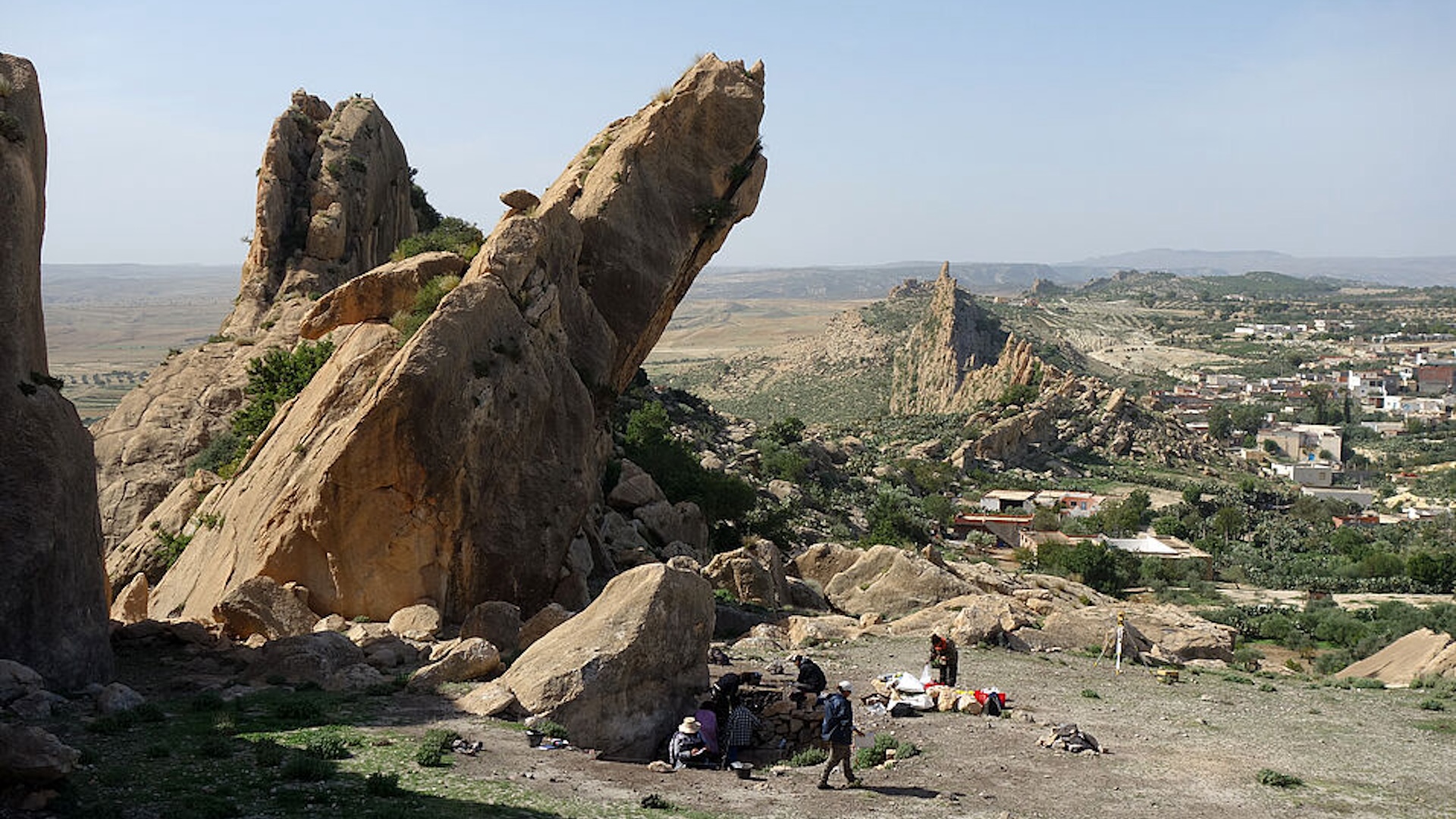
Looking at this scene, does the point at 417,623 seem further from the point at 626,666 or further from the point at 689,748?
the point at 689,748

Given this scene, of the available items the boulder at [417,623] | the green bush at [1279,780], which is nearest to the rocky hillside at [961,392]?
the boulder at [417,623]

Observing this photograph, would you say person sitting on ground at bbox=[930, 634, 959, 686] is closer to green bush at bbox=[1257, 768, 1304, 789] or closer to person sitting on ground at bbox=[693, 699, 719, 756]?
person sitting on ground at bbox=[693, 699, 719, 756]

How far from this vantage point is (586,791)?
14.6 meters

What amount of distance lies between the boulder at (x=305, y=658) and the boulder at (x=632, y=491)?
59.4 feet

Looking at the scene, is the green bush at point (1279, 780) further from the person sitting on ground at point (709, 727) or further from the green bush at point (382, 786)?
the green bush at point (382, 786)

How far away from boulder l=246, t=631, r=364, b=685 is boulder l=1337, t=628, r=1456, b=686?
25622 millimetres

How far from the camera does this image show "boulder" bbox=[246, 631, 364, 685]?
1959cm

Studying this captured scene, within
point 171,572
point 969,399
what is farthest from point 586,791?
point 969,399

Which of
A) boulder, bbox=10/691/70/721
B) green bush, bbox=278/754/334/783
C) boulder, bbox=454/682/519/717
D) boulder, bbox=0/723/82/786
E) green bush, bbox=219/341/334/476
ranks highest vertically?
green bush, bbox=219/341/334/476

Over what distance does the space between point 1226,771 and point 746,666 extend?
381 inches

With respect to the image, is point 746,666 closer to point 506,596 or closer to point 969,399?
point 506,596

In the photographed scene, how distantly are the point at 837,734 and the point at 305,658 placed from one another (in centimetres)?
969

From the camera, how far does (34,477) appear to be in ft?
60.8

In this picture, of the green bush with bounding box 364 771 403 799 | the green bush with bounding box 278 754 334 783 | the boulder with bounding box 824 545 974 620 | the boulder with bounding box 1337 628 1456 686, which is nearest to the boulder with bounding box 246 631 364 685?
the green bush with bounding box 278 754 334 783
